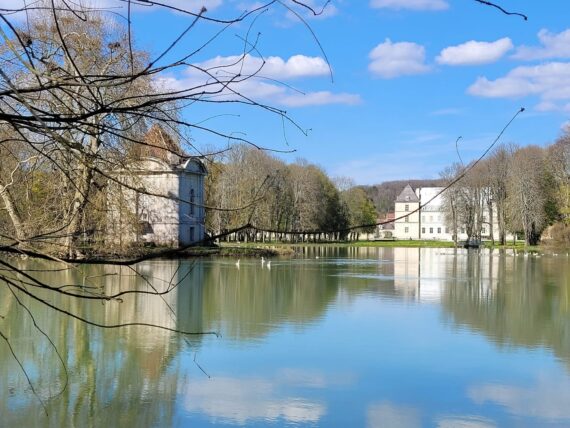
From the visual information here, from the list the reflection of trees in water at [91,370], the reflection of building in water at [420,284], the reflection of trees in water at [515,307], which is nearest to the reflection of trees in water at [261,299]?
the reflection of trees in water at [91,370]

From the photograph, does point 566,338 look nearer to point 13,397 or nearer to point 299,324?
point 299,324

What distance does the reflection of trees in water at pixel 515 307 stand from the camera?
30.4 feet

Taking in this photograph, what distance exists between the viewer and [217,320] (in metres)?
9.84

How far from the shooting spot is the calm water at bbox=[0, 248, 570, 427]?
517 centimetres

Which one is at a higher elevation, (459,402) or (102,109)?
(102,109)

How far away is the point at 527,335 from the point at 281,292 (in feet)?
20.0

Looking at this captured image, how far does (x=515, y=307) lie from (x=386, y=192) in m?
78.2

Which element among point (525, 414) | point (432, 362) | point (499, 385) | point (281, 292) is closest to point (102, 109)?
point (525, 414)

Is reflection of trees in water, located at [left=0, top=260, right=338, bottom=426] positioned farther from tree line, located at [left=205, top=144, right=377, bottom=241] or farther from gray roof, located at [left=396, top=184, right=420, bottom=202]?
gray roof, located at [left=396, top=184, right=420, bottom=202]

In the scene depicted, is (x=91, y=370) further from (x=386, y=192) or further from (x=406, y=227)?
(x=386, y=192)

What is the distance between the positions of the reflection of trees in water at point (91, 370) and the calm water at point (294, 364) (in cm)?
2

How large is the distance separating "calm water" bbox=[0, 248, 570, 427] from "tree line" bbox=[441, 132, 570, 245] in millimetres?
27547

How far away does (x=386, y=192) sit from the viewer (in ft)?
295

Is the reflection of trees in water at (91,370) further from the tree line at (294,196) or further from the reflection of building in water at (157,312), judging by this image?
the tree line at (294,196)
